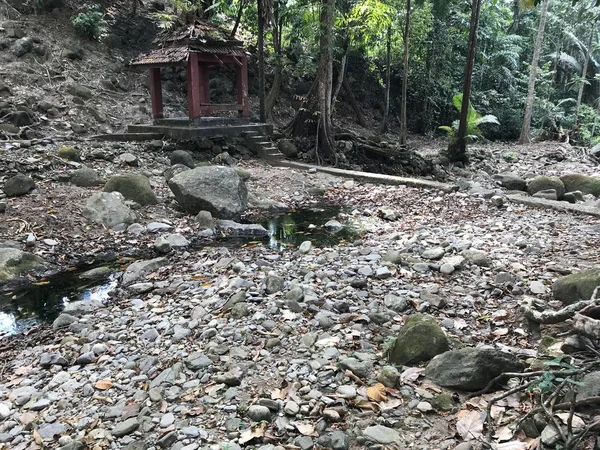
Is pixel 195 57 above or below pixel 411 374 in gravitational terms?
above

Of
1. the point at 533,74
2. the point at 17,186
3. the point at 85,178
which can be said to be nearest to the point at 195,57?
the point at 85,178

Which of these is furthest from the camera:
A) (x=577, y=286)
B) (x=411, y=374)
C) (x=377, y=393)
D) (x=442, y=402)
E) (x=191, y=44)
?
(x=191, y=44)

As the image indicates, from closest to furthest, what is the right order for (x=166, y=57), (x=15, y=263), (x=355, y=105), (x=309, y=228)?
1. (x=15, y=263)
2. (x=309, y=228)
3. (x=166, y=57)
4. (x=355, y=105)

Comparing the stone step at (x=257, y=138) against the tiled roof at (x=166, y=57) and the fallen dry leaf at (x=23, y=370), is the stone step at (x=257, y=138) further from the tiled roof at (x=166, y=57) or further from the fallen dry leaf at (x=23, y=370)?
the fallen dry leaf at (x=23, y=370)

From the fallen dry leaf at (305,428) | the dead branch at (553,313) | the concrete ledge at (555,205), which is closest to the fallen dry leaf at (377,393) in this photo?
the fallen dry leaf at (305,428)

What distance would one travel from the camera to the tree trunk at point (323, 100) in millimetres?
12453

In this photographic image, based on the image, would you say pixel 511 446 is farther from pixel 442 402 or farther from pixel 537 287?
pixel 537 287

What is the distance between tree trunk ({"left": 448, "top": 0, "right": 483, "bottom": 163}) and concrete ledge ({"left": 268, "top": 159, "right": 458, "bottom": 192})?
3.30 meters

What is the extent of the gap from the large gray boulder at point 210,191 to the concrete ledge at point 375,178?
12.1ft

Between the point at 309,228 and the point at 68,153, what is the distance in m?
5.16

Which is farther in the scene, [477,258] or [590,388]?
[477,258]

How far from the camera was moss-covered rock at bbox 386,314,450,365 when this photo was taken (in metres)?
3.18

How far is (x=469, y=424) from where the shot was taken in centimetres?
252

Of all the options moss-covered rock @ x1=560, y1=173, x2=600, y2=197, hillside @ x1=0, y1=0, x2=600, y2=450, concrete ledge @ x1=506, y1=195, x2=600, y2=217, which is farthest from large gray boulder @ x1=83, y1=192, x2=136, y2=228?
moss-covered rock @ x1=560, y1=173, x2=600, y2=197
